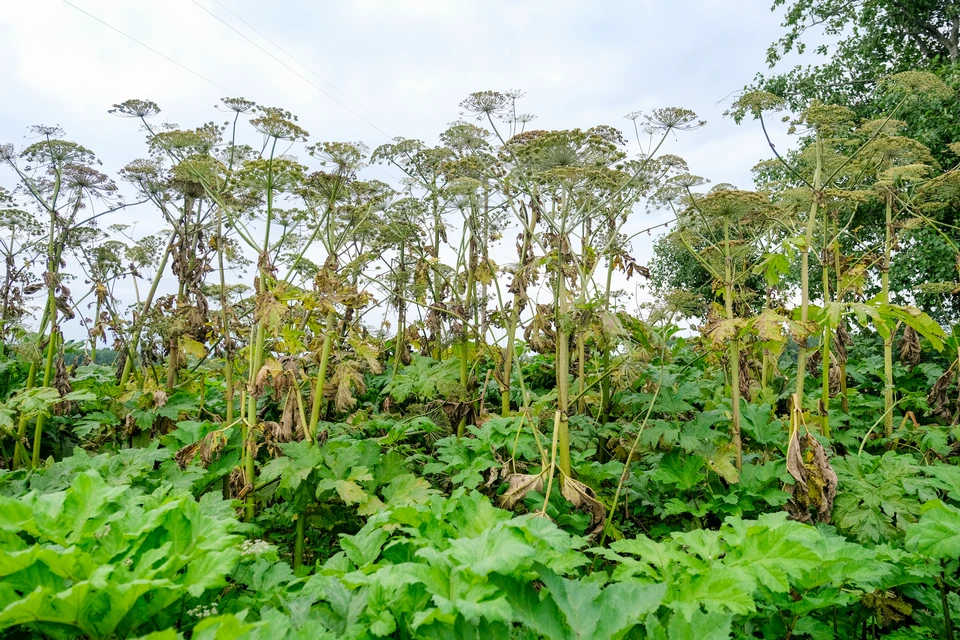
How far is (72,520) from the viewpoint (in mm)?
1963

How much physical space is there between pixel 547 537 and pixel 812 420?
2.84m

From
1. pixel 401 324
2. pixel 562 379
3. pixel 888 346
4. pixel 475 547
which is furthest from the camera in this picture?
pixel 401 324

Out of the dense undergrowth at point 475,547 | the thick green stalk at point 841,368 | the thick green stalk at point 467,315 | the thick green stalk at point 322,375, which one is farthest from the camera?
the thick green stalk at point 841,368

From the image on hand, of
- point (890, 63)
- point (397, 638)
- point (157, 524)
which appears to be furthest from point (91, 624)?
point (890, 63)

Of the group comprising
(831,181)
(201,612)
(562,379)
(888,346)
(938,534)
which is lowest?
(201,612)

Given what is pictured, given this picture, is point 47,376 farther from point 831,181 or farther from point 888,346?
point 888,346

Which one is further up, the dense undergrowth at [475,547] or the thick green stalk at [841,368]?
the thick green stalk at [841,368]

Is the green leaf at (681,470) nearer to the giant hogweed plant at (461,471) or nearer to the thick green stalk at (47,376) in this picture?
the giant hogweed plant at (461,471)

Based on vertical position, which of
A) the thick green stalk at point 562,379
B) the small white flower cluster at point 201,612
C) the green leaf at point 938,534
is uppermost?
the thick green stalk at point 562,379

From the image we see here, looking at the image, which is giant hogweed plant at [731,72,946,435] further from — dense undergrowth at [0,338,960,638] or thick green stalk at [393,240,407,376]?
thick green stalk at [393,240,407,376]

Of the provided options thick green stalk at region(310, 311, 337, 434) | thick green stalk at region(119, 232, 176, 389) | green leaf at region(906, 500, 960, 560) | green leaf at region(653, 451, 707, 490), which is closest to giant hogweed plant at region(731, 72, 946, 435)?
green leaf at region(653, 451, 707, 490)

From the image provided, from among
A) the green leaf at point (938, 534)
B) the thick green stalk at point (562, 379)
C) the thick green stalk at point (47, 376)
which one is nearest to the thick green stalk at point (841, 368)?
the green leaf at point (938, 534)

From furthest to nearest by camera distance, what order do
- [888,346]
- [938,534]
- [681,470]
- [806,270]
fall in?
[888,346]
[806,270]
[681,470]
[938,534]

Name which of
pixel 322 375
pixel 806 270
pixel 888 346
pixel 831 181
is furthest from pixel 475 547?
pixel 888 346
